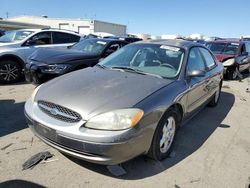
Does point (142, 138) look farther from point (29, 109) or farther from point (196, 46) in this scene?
point (196, 46)

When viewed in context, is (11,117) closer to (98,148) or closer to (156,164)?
(98,148)

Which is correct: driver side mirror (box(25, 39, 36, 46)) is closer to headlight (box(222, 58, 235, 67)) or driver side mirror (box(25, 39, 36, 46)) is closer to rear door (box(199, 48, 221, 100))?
rear door (box(199, 48, 221, 100))

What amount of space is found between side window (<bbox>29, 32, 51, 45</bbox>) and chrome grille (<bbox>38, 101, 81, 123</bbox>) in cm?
575

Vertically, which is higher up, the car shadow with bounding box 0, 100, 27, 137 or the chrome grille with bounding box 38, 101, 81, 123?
the chrome grille with bounding box 38, 101, 81, 123

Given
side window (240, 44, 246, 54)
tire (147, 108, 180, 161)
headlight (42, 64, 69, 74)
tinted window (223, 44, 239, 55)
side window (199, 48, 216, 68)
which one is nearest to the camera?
tire (147, 108, 180, 161)

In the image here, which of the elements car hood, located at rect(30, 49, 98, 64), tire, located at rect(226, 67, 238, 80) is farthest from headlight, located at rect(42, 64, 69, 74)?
tire, located at rect(226, 67, 238, 80)

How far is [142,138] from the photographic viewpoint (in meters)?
2.85

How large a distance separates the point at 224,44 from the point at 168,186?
992cm

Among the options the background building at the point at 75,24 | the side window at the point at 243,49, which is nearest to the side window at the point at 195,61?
the side window at the point at 243,49

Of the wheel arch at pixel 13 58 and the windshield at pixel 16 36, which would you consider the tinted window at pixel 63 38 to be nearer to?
the windshield at pixel 16 36

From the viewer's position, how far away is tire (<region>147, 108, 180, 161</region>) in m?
3.13

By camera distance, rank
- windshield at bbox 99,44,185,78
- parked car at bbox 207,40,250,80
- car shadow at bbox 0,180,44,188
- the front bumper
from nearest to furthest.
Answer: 1. the front bumper
2. car shadow at bbox 0,180,44,188
3. windshield at bbox 99,44,185,78
4. parked car at bbox 207,40,250,80

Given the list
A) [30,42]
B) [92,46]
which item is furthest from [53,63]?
[30,42]

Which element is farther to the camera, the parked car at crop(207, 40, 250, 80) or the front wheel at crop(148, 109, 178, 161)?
the parked car at crop(207, 40, 250, 80)
